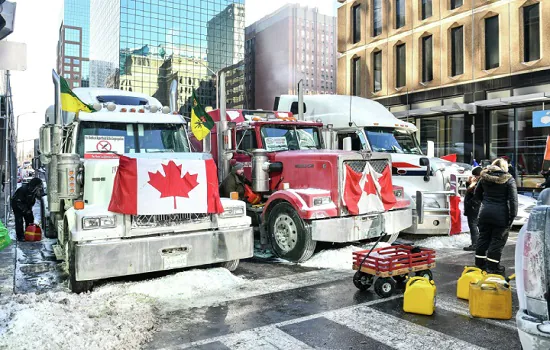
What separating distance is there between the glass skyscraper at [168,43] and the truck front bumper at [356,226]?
88.9 metres

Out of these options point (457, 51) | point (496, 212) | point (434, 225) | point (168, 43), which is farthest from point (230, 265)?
point (168, 43)

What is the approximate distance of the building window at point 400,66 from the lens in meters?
28.4

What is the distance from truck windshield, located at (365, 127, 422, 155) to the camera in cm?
1199

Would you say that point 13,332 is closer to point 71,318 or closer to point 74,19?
point 71,318

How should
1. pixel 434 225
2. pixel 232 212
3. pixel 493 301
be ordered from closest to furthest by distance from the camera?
1. pixel 493 301
2. pixel 232 212
3. pixel 434 225

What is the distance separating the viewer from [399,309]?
578 cm

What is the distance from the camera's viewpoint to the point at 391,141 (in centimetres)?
1223

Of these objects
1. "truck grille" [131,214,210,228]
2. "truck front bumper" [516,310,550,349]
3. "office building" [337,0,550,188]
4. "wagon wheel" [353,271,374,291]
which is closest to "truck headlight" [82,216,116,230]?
"truck grille" [131,214,210,228]

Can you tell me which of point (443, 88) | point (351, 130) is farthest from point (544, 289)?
point (443, 88)

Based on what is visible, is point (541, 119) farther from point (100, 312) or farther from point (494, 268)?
point (100, 312)

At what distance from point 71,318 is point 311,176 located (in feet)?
15.6

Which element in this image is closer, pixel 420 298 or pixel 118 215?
pixel 420 298

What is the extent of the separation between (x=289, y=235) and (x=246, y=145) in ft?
7.68

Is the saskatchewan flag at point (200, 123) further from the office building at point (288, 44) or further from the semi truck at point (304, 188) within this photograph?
the office building at point (288, 44)
